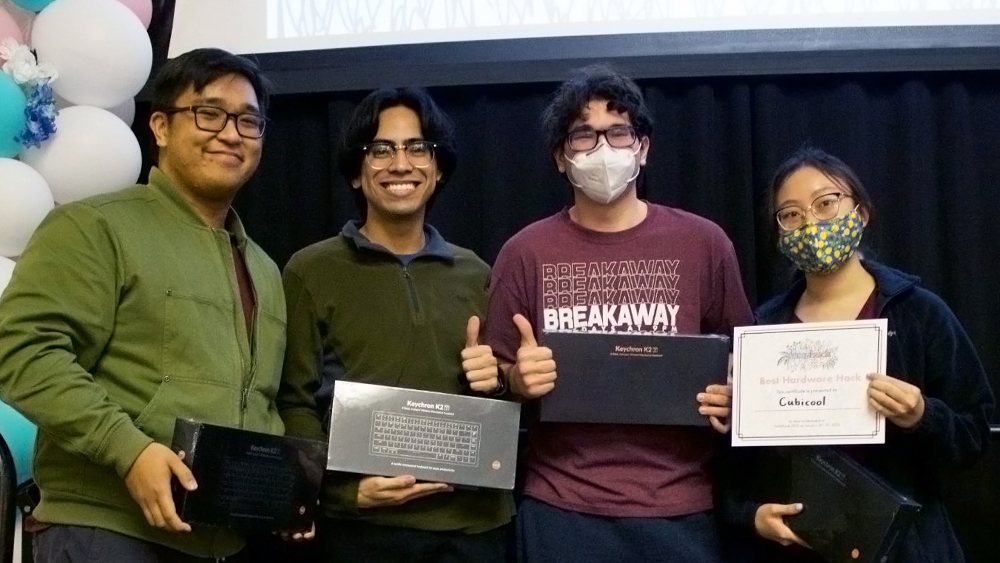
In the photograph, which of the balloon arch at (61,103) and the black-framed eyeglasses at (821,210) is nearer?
the black-framed eyeglasses at (821,210)

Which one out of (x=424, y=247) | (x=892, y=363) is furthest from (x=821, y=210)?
(x=424, y=247)

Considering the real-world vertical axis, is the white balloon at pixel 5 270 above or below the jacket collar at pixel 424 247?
below

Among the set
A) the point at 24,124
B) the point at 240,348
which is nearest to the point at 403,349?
the point at 240,348

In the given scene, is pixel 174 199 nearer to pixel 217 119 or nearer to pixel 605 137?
pixel 217 119

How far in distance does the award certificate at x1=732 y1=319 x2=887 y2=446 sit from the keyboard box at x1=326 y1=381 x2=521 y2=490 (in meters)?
0.47

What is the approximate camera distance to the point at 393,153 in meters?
1.97

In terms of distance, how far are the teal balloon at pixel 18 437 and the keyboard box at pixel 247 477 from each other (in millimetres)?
863

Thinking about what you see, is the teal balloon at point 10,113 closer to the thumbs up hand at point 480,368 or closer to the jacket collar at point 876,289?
the thumbs up hand at point 480,368

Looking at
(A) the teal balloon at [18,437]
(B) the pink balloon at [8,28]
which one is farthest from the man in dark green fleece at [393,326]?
(B) the pink balloon at [8,28]

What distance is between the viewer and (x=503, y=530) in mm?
1904

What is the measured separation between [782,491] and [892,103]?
1451 mm

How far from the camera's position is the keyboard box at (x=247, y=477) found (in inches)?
60.2

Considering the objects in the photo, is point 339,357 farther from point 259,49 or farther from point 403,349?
point 259,49

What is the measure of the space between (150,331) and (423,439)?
0.55 meters
